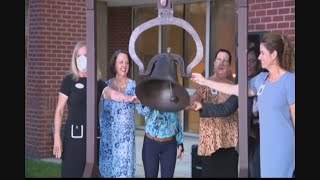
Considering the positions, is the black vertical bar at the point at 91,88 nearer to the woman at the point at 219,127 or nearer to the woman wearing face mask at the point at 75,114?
the woman wearing face mask at the point at 75,114

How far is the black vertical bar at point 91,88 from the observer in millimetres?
4047

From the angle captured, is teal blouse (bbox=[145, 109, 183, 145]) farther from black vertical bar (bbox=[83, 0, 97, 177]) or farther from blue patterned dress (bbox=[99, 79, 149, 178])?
black vertical bar (bbox=[83, 0, 97, 177])

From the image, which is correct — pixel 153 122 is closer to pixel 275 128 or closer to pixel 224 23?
pixel 275 128

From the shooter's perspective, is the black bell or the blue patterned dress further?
the blue patterned dress

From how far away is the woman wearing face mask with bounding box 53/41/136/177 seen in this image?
179 inches

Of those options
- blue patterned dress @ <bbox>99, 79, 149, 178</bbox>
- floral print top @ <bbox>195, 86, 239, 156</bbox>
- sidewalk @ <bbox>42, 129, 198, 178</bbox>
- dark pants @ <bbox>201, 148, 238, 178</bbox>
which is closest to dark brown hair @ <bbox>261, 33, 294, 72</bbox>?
floral print top @ <bbox>195, 86, 239, 156</bbox>

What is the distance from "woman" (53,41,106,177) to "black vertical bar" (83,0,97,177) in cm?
48

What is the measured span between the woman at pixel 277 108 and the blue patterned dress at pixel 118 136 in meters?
0.89

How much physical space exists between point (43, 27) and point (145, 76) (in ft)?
15.5

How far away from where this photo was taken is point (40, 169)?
7500 millimetres

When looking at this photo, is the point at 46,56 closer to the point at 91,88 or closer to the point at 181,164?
the point at 181,164

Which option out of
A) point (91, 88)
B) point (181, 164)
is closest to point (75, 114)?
point (91, 88)

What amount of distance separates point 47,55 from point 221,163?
4.37 meters

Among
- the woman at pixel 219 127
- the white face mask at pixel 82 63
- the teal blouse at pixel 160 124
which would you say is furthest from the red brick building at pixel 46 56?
the woman at pixel 219 127
